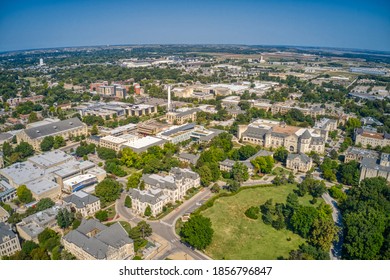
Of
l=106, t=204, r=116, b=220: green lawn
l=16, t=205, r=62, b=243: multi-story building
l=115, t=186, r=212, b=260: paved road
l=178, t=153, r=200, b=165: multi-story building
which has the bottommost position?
l=106, t=204, r=116, b=220: green lawn

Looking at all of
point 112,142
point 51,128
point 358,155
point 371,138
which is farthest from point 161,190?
point 371,138

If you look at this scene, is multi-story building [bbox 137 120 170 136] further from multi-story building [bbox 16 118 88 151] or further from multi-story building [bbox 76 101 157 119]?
multi-story building [bbox 76 101 157 119]

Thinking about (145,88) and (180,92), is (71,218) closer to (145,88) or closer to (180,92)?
(180,92)

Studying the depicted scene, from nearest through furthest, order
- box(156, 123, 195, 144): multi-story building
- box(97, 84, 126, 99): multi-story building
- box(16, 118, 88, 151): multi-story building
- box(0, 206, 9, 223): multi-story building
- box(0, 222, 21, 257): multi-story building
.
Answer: box(0, 222, 21, 257): multi-story building < box(0, 206, 9, 223): multi-story building < box(16, 118, 88, 151): multi-story building < box(156, 123, 195, 144): multi-story building < box(97, 84, 126, 99): multi-story building

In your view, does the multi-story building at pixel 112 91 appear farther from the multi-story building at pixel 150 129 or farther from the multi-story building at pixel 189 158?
the multi-story building at pixel 189 158

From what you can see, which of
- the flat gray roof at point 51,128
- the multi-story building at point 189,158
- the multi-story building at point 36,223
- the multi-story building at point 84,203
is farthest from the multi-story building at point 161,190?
the flat gray roof at point 51,128

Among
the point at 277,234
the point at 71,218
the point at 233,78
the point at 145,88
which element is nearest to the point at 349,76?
the point at 233,78

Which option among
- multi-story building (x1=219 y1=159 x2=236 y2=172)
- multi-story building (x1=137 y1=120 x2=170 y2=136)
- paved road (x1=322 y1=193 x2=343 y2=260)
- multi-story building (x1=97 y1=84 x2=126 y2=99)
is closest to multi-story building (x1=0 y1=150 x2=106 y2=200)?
multi-story building (x1=219 y1=159 x2=236 y2=172)
